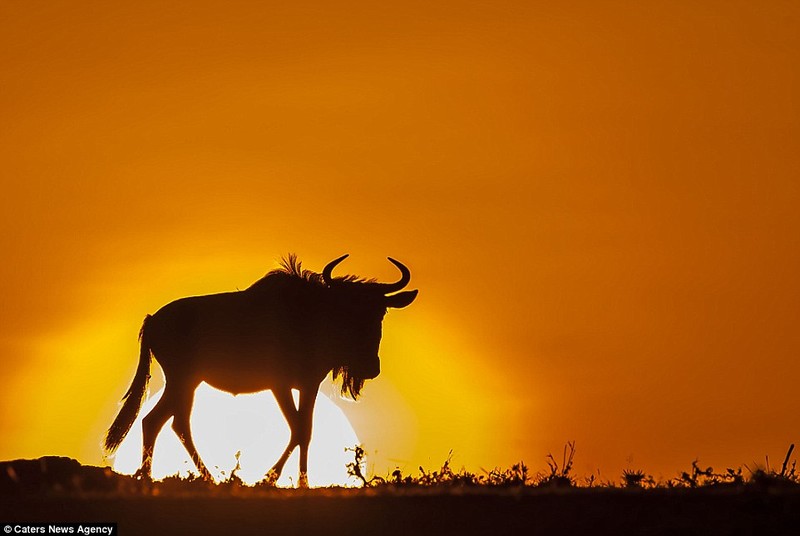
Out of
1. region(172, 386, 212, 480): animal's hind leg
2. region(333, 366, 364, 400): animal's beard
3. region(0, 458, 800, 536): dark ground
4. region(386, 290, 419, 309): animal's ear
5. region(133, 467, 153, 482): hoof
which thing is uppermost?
region(386, 290, 419, 309): animal's ear

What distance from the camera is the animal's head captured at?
19578 mm

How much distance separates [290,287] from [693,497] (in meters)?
8.52

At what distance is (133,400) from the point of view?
19.6m

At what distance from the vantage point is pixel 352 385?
66.1 feet

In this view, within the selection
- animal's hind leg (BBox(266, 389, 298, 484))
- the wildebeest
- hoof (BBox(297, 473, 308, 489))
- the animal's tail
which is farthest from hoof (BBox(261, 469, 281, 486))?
the animal's tail

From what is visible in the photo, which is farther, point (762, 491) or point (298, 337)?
point (298, 337)

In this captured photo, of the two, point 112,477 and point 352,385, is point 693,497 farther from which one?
point 352,385

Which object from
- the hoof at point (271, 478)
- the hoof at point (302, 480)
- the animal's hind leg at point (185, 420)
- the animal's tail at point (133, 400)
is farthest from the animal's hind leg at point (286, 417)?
the animal's tail at point (133, 400)

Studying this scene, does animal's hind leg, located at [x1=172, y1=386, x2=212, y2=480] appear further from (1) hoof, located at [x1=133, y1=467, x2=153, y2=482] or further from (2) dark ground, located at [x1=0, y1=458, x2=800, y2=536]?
(2) dark ground, located at [x1=0, y1=458, x2=800, y2=536]

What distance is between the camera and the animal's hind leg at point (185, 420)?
18.5 m

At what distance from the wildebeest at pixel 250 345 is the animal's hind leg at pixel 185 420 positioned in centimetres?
1

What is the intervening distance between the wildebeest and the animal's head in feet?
0.07

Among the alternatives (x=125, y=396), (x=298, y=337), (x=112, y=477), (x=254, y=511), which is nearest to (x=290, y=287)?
(x=298, y=337)

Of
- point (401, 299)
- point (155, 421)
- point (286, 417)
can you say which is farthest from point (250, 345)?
point (401, 299)
